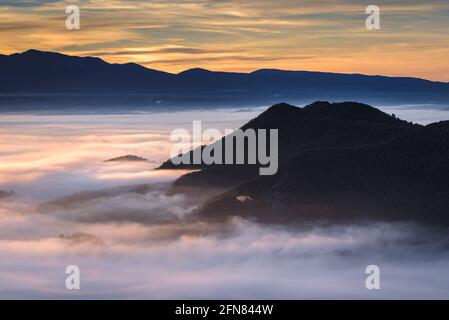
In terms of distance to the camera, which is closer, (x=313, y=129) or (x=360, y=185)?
(x=360, y=185)

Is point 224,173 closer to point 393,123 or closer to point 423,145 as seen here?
point 393,123

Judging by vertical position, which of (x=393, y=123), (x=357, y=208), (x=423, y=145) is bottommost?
(x=357, y=208)

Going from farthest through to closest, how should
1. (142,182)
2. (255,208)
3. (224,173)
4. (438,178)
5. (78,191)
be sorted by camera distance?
(78,191) → (142,182) → (224,173) → (255,208) → (438,178)

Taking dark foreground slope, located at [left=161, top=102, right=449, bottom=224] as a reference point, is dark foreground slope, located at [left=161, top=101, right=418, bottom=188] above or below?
above

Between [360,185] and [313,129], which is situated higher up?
[313,129]

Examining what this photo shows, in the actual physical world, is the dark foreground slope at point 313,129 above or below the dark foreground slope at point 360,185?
above

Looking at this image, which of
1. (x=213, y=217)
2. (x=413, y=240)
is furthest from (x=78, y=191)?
(x=413, y=240)

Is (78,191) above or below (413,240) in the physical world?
above

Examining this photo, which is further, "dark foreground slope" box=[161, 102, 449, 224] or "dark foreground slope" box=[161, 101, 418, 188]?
"dark foreground slope" box=[161, 101, 418, 188]
